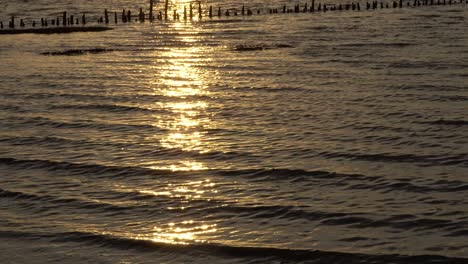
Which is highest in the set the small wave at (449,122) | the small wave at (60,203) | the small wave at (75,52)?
the small wave at (449,122)

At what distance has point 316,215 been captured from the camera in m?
15.7

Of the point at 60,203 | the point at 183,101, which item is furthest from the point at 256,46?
the point at 60,203

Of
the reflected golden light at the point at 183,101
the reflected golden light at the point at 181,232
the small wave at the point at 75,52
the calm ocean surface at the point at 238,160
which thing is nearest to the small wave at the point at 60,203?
the calm ocean surface at the point at 238,160

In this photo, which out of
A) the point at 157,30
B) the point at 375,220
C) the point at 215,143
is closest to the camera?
the point at 375,220

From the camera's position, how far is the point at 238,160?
20.1 metres

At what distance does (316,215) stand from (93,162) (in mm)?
6579

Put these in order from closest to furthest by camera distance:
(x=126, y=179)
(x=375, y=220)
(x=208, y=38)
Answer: (x=375, y=220) < (x=126, y=179) < (x=208, y=38)

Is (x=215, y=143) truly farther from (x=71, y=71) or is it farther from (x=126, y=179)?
(x=71, y=71)

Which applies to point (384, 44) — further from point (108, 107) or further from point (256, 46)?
point (108, 107)

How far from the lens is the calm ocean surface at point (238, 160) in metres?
14.4

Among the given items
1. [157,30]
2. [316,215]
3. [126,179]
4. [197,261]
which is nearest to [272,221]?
[316,215]

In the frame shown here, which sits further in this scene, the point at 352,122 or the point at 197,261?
the point at 352,122

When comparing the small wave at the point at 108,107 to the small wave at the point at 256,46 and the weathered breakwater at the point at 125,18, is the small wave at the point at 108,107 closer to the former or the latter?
the small wave at the point at 256,46

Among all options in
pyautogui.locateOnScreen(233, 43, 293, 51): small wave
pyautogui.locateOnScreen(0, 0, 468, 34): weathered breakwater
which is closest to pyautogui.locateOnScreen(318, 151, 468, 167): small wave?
pyautogui.locateOnScreen(233, 43, 293, 51): small wave
